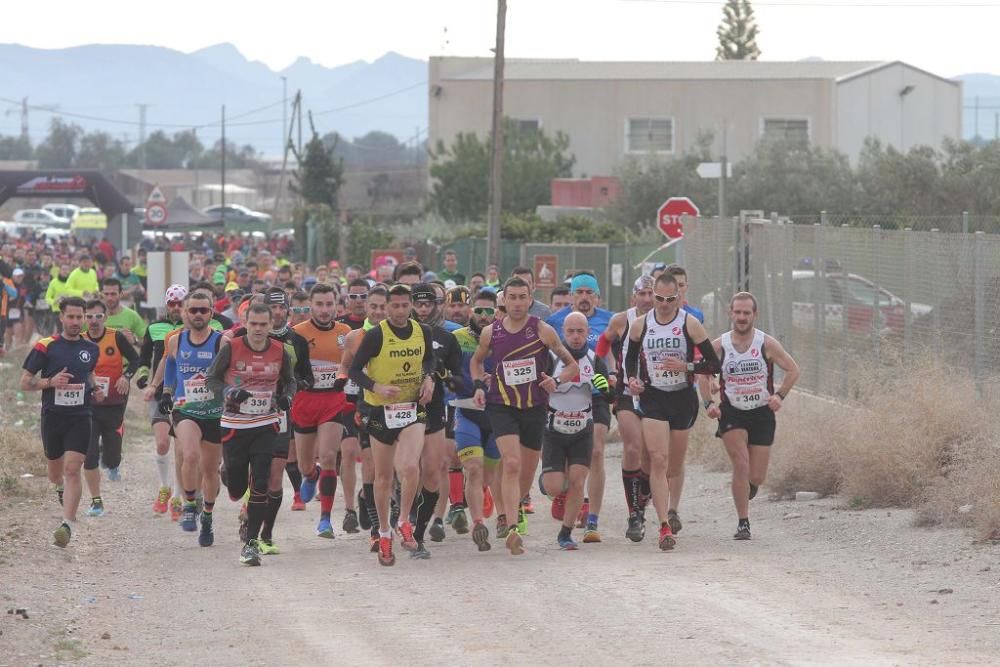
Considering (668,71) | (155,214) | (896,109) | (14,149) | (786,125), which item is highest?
(14,149)

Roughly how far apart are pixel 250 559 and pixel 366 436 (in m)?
1.31

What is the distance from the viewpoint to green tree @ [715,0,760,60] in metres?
91.3

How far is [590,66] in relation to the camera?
72.9m

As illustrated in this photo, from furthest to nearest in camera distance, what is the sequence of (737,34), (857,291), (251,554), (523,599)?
(737,34) < (857,291) < (251,554) < (523,599)

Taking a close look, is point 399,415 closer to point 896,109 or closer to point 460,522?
point 460,522

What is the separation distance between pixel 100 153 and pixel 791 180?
133843mm

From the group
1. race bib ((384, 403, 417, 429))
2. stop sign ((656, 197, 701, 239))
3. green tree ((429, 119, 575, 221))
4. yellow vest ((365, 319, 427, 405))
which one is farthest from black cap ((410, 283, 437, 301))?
green tree ((429, 119, 575, 221))

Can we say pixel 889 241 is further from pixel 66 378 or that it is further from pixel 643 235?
pixel 643 235

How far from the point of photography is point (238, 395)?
465 inches

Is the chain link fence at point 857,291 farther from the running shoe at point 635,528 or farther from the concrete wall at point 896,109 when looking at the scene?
the concrete wall at point 896,109

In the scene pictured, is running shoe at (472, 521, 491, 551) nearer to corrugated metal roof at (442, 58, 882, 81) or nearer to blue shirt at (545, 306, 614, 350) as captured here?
blue shirt at (545, 306, 614, 350)

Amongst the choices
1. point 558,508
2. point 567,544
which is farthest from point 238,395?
point 558,508

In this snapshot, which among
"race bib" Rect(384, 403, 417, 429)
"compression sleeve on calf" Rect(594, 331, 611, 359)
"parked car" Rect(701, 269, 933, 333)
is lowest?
"race bib" Rect(384, 403, 417, 429)

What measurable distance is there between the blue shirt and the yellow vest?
1715 mm
